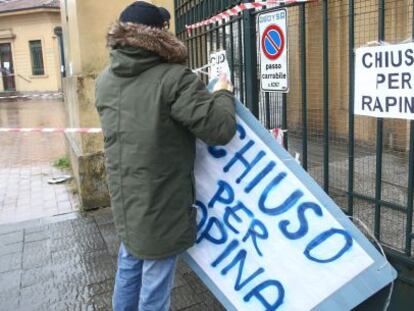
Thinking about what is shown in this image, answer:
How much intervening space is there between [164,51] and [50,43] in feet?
94.7

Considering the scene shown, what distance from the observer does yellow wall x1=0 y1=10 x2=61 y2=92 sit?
1122 inches

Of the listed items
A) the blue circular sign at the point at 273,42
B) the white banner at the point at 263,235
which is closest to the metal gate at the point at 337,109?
the blue circular sign at the point at 273,42

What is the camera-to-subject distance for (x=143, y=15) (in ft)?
7.33

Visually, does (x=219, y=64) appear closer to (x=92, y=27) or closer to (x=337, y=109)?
(x=337, y=109)

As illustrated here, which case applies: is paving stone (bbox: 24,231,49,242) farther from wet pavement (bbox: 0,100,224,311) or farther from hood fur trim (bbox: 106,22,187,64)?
hood fur trim (bbox: 106,22,187,64)

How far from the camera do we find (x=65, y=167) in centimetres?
790

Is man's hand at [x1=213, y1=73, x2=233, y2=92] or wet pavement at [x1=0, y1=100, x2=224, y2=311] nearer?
man's hand at [x1=213, y1=73, x2=233, y2=92]

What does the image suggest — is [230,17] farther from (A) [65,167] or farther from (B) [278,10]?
(A) [65,167]

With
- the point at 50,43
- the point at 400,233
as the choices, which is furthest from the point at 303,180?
the point at 50,43

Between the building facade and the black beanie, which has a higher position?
the building facade

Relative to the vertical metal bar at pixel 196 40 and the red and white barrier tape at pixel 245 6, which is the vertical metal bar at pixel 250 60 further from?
the vertical metal bar at pixel 196 40

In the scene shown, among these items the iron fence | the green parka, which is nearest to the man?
the green parka

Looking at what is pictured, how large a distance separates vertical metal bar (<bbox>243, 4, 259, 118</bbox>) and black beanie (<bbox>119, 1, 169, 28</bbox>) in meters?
0.97

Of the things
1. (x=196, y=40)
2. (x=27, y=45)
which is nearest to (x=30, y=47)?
(x=27, y=45)
